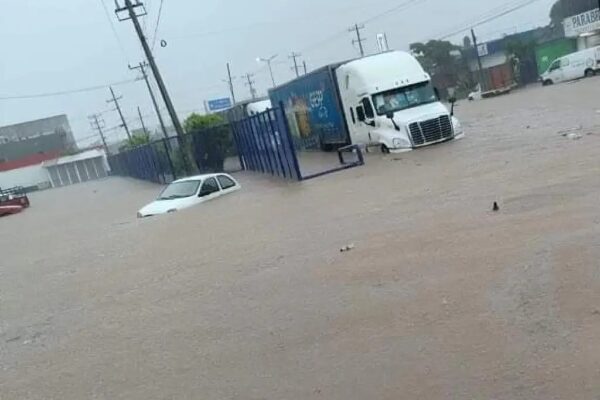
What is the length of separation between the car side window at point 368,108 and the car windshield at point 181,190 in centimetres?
738

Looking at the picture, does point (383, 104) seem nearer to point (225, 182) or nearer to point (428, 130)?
point (428, 130)

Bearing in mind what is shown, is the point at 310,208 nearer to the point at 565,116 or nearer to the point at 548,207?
the point at 548,207

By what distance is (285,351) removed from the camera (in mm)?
5375

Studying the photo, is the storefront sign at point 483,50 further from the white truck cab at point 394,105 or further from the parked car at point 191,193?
the parked car at point 191,193

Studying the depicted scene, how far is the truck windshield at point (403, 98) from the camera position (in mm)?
21719

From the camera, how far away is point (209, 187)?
18.0 m

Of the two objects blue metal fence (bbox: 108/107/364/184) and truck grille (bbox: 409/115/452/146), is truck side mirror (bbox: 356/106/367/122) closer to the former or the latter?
blue metal fence (bbox: 108/107/364/184)

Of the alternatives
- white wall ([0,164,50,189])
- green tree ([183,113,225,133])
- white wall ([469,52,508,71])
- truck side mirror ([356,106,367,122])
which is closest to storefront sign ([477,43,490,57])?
white wall ([469,52,508,71])

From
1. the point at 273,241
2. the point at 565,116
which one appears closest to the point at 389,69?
the point at 565,116

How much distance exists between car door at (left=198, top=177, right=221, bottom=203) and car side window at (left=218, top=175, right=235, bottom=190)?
251mm

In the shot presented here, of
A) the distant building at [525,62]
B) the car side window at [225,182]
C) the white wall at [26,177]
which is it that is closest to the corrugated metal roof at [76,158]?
the white wall at [26,177]

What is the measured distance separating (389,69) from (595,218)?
1569 cm

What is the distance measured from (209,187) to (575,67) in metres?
31.6

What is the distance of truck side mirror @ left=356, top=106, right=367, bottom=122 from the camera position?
22.4 meters
